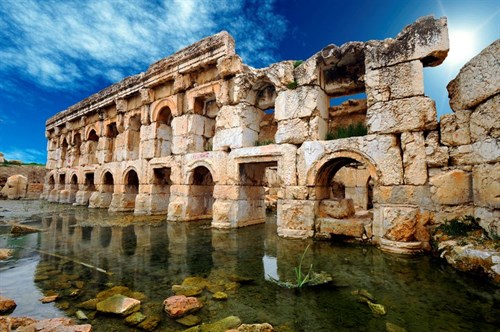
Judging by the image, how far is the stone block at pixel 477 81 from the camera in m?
4.10

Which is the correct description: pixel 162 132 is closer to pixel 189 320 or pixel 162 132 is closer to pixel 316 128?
pixel 316 128

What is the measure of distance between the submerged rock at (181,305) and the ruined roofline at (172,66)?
306 inches

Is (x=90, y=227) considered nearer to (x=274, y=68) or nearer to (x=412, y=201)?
(x=274, y=68)

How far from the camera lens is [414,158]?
5.23m

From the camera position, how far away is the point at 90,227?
776 centimetres

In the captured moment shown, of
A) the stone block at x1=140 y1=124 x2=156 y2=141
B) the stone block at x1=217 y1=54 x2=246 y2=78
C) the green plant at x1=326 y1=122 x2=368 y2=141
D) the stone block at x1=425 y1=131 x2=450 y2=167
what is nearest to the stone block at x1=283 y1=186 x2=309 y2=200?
the green plant at x1=326 y1=122 x2=368 y2=141

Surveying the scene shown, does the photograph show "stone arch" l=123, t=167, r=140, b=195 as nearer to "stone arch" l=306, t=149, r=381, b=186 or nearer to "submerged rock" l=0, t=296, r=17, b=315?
"stone arch" l=306, t=149, r=381, b=186

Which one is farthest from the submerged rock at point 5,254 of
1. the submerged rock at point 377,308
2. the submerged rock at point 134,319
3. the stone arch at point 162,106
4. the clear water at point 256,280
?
the stone arch at point 162,106

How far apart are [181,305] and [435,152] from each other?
5448mm

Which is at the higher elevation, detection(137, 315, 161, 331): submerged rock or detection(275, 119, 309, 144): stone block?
detection(275, 119, 309, 144): stone block

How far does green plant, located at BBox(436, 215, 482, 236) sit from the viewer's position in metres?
4.58

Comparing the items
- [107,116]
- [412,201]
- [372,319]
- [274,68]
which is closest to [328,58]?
[274,68]

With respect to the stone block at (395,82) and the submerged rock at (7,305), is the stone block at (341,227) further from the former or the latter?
the submerged rock at (7,305)

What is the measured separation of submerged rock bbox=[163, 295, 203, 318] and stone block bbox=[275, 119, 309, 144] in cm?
494
